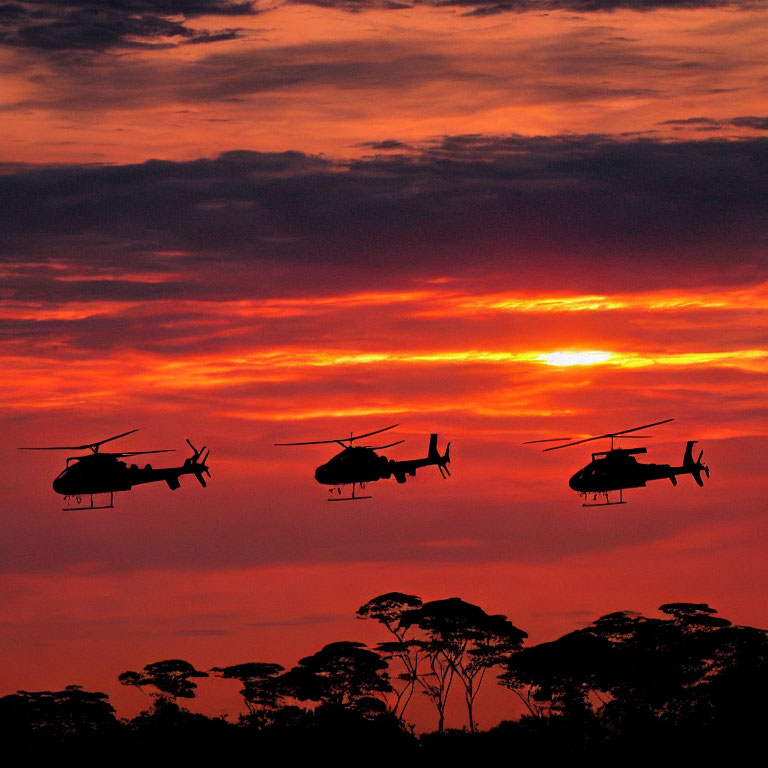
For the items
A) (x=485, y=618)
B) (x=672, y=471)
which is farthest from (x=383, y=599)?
(x=672, y=471)

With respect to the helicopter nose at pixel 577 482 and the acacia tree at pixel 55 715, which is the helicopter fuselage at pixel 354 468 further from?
the acacia tree at pixel 55 715

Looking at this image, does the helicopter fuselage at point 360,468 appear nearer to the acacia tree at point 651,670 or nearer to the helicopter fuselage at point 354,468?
the helicopter fuselage at point 354,468

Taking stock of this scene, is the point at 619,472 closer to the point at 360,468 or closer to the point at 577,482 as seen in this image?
the point at 577,482

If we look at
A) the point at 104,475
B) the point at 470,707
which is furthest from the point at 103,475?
the point at 470,707

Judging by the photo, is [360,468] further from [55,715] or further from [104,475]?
[55,715]

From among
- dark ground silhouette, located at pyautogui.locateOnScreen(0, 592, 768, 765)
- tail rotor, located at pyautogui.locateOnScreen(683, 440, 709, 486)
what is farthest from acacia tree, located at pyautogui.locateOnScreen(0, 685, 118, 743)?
tail rotor, located at pyautogui.locateOnScreen(683, 440, 709, 486)

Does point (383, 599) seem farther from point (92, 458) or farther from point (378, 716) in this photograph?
point (92, 458)

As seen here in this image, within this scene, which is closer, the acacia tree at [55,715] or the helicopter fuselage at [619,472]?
the helicopter fuselage at [619,472]

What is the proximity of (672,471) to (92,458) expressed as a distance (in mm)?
38458

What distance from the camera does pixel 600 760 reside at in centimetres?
11569

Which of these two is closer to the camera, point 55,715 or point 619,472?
point 619,472

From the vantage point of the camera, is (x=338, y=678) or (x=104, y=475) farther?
(x=338, y=678)

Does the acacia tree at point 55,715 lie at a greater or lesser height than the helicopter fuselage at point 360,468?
lesser

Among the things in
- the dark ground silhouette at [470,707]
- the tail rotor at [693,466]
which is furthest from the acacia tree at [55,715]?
the tail rotor at [693,466]
